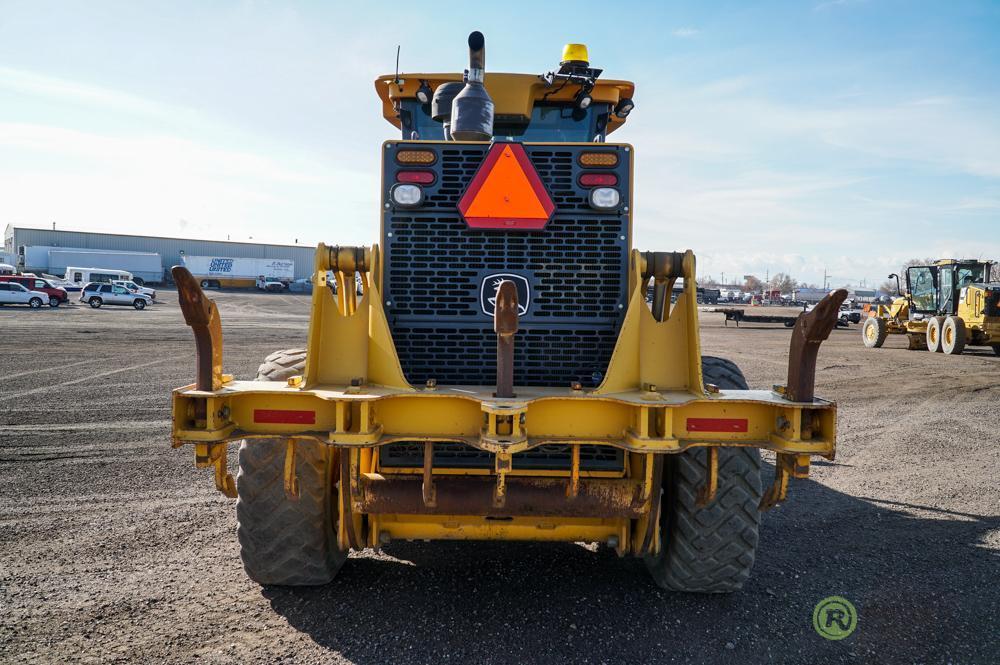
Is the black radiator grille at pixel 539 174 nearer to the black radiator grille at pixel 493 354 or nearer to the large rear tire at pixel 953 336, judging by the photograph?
the black radiator grille at pixel 493 354

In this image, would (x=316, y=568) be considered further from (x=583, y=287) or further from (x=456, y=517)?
(x=583, y=287)

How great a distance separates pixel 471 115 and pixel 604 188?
3.02 feet

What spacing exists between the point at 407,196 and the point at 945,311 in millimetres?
24314

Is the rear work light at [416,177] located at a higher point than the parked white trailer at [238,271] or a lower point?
lower

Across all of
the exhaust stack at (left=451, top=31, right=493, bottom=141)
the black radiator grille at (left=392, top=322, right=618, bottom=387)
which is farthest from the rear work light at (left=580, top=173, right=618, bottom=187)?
the black radiator grille at (left=392, top=322, right=618, bottom=387)

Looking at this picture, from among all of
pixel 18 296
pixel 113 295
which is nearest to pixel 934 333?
pixel 113 295

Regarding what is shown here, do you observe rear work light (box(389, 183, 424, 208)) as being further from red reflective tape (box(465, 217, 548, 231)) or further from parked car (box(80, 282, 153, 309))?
parked car (box(80, 282, 153, 309))

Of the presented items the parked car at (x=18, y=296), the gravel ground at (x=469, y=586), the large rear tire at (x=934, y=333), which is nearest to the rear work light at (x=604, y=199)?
the gravel ground at (x=469, y=586)

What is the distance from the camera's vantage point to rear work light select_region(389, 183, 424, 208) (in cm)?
358

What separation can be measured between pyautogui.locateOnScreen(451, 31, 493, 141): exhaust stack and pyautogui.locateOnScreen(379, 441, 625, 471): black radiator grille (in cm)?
185

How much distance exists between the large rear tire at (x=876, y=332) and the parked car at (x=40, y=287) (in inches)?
1536

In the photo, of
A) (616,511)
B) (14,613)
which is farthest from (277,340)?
(616,511)

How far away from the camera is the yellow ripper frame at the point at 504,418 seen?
9.51 feet

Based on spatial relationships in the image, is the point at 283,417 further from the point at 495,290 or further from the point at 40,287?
the point at 40,287
